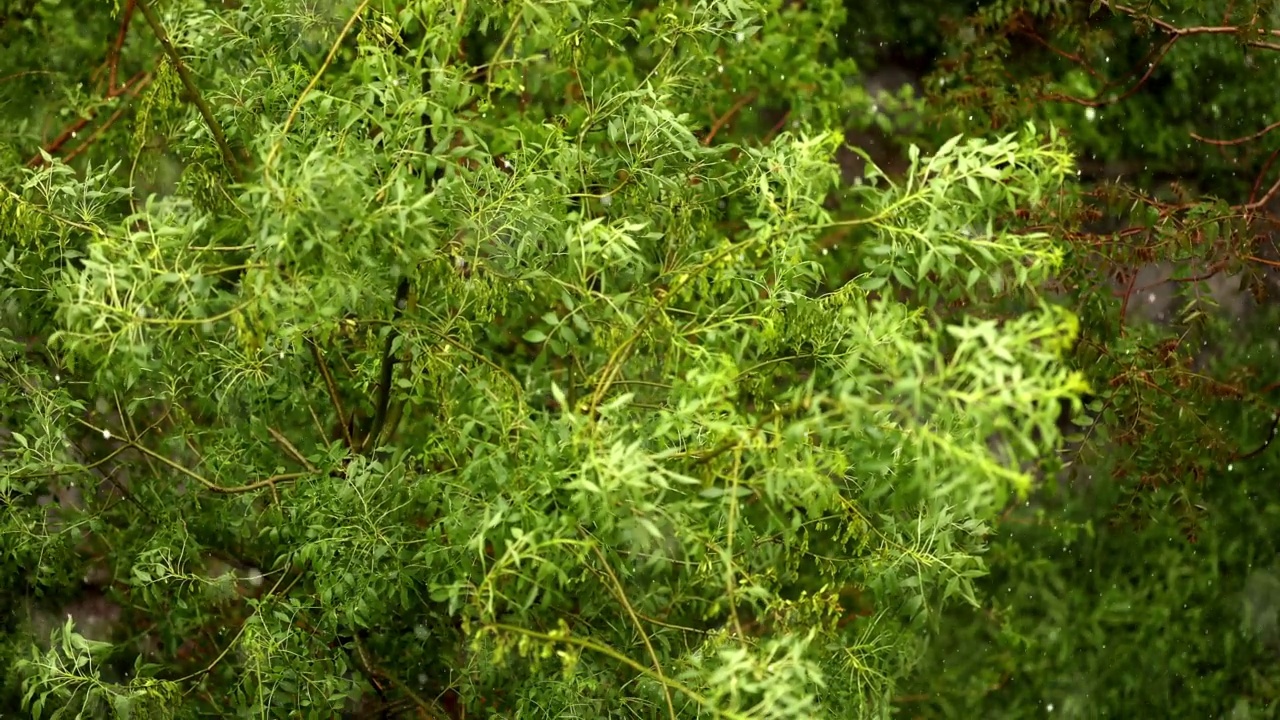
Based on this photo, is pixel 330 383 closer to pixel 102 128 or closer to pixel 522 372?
pixel 522 372

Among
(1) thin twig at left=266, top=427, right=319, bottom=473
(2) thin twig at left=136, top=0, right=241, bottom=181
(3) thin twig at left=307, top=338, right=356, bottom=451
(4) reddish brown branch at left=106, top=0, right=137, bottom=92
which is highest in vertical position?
(2) thin twig at left=136, top=0, right=241, bottom=181

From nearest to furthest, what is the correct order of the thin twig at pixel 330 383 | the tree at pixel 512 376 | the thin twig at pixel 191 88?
the tree at pixel 512 376
the thin twig at pixel 191 88
the thin twig at pixel 330 383

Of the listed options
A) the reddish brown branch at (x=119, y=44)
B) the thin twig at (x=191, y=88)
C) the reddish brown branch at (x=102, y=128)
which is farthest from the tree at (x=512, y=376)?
the reddish brown branch at (x=119, y=44)

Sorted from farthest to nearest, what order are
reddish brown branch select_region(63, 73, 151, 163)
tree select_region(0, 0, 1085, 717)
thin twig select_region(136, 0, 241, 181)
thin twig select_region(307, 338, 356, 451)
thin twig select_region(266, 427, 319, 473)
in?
reddish brown branch select_region(63, 73, 151, 163) → thin twig select_region(266, 427, 319, 473) → thin twig select_region(307, 338, 356, 451) → thin twig select_region(136, 0, 241, 181) → tree select_region(0, 0, 1085, 717)

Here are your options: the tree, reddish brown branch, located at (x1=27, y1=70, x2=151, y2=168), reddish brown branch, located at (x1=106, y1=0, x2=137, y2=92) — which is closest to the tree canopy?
the tree

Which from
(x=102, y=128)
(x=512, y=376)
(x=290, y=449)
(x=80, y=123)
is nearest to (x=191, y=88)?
(x=512, y=376)

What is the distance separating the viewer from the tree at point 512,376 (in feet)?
7.42

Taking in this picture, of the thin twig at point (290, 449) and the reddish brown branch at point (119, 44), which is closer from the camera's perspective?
the thin twig at point (290, 449)

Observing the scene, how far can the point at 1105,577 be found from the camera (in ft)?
20.3

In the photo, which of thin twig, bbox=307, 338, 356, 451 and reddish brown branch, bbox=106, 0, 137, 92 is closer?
thin twig, bbox=307, 338, 356, 451

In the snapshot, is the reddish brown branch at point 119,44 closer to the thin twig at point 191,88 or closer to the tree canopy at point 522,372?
the tree canopy at point 522,372

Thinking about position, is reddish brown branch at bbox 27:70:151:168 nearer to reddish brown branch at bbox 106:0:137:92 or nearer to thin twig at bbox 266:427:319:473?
reddish brown branch at bbox 106:0:137:92

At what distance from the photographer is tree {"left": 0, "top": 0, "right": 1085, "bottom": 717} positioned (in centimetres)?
226

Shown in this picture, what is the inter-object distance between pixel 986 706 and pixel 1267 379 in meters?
2.09
